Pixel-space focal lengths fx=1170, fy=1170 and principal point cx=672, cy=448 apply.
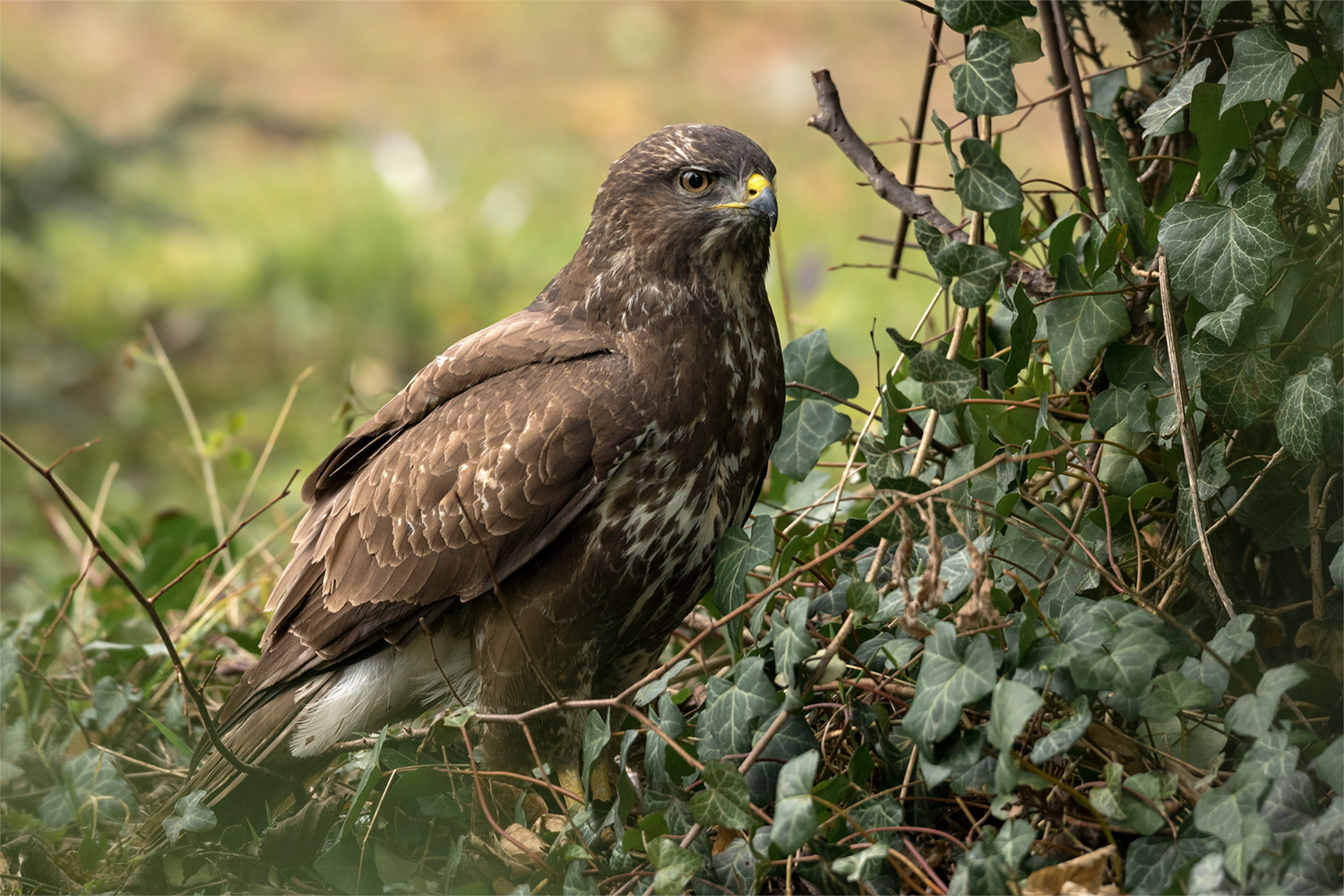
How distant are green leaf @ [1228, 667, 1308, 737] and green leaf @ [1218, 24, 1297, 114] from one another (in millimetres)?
874

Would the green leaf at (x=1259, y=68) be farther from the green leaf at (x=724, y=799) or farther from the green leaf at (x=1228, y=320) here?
the green leaf at (x=724, y=799)

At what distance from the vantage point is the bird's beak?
2445mm

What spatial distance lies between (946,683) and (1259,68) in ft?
3.51

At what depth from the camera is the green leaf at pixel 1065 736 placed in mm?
1616

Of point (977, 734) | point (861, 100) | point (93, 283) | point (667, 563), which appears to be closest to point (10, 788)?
point (667, 563)

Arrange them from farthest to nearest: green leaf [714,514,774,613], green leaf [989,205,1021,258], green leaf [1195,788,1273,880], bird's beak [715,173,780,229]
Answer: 1. bird's beak [715,173,780,229]
2. green leaf [714,514,774,613]
3. green leaf [989,205,1021,258]
4. green leaf [1195,788,1273,880]

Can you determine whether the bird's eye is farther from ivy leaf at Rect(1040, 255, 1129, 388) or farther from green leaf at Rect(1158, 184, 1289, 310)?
green leaf at Rect(1158, 184, 1289, 310)

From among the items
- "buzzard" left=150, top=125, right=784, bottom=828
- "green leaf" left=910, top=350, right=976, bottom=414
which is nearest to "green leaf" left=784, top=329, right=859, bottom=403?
"buzzard" left=150, top=125, right=784, bottom=828

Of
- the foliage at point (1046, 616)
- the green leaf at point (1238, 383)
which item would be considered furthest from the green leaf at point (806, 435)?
the green leaf at point (1238, 383)

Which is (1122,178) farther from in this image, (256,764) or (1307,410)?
(256,764)

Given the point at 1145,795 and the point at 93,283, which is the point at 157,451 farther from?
the point at 1145,795

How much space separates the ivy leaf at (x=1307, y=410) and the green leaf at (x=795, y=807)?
871mm

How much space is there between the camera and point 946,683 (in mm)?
1713

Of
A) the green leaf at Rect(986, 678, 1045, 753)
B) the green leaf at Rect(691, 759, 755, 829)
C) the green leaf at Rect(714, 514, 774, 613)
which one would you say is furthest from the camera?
the green leaf at Rect(714, 514, 774, 613)
